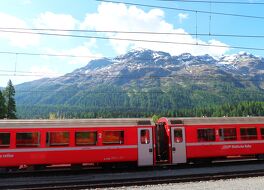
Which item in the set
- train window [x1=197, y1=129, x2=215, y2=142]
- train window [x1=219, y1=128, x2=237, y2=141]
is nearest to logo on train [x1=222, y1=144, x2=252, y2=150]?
train window [x1=219, y1=128, x2=237, y2=141]

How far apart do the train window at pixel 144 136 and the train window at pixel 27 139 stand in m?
6.45

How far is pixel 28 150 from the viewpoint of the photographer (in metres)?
18.9

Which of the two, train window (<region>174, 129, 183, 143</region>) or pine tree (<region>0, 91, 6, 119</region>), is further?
pine tree (<region>0, 91, 6, 119</region>)

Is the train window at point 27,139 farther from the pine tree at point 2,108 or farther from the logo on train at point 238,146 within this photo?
the pine tree at point 2,108

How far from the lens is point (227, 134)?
73.8 feet

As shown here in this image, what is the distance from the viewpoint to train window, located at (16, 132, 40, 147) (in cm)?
1898

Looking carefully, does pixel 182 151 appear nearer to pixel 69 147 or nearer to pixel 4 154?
pixel 69 147

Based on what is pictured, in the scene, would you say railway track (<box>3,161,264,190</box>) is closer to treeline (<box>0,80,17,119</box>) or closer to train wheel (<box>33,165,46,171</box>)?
train wheel (<box>33,165,46,171</box>)

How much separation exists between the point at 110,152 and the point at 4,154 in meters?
6.27

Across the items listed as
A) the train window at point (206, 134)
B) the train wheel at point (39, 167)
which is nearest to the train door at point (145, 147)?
the train window at point (206, 134)

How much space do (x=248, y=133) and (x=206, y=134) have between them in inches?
136

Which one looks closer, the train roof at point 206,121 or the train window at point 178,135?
the train window at point 178,135

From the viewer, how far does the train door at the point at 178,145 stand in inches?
830

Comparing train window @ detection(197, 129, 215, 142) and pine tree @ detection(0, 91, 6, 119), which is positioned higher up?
pine tree @ detection(0, 91, 6, 119)
